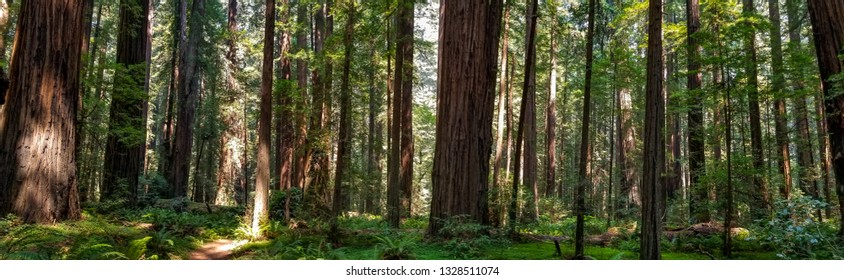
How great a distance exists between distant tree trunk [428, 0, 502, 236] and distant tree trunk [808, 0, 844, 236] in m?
5.46

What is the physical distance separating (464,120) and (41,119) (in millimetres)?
6932

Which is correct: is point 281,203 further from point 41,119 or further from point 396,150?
point 41,119

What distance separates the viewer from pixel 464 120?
8.57 m

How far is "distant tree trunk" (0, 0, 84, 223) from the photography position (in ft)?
25.4

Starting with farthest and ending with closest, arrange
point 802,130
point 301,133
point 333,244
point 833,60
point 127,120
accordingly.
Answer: point 802,130, point 301,133, point 127,120, point 333,244, point 833,60

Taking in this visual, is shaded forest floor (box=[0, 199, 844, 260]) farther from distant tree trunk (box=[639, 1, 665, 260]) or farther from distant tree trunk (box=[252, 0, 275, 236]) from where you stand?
distant tree trunk (box=[639, 1, 665, 260])

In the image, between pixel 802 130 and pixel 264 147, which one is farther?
pixel 802 130

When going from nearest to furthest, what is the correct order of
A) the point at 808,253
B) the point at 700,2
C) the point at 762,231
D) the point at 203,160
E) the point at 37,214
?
the point at 808,253 < the point at 762,231 < the point at 37,214 < the point at 700,2 < the point at 203,160

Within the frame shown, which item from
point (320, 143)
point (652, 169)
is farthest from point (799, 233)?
point (320, 143)

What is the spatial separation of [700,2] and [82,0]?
1465 cm

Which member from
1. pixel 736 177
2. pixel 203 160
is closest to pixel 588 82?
pixel 736 177

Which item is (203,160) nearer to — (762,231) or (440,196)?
(440,196)

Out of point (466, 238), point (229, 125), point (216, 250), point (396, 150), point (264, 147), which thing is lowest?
point (216, 250)

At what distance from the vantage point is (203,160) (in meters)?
31.5
